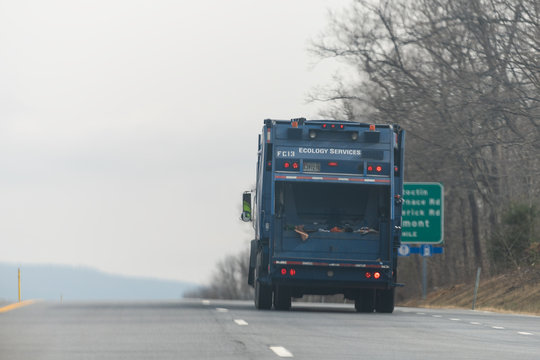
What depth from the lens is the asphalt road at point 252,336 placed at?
1264 cm

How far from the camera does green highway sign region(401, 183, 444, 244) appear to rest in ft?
126

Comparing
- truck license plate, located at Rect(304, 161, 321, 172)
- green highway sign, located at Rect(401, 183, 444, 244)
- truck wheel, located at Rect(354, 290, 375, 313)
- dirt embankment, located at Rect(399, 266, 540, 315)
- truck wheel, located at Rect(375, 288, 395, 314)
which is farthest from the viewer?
green highway sign, located at Rect(401, 183, 444, 244)

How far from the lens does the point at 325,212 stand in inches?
960

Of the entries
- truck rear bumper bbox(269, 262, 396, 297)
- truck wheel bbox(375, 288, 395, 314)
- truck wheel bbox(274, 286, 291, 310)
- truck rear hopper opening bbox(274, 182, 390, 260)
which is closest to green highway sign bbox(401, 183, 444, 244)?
truck wheel bbox(375, 288, 395, 314)

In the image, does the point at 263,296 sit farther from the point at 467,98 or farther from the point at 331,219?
the point at 467,98

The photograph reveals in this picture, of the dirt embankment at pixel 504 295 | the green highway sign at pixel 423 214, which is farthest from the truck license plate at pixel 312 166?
the green highway sign at pixel 423 214

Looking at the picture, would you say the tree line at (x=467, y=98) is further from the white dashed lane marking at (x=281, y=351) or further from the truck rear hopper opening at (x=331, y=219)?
the white dashed lane marking at (x=281, y=351)

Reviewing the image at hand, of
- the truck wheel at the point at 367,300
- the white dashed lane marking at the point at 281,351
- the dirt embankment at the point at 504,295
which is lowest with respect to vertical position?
the dirt embankment at the point at 504,295

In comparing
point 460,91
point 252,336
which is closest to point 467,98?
point 460,91

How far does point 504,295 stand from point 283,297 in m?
13.9

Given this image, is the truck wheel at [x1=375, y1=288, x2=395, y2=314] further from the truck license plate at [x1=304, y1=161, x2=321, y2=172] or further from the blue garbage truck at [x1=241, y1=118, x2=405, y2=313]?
the truck license plate at [x1=304, y1=161, x2=321, y2=172]

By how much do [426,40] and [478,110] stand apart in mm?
3941

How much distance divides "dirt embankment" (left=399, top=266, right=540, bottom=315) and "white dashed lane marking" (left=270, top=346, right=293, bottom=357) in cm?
1917

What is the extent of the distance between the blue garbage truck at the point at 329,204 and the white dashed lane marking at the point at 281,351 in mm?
10588
